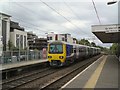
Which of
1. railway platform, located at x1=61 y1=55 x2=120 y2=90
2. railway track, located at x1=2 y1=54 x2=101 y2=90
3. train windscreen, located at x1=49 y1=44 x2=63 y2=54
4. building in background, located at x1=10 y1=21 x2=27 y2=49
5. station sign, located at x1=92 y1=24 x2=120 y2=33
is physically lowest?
railway track, located at x1=2 y1=54 x2=101 y2=90

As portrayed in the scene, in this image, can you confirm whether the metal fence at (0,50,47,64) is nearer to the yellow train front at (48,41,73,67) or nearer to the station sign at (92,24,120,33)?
the yellow train front at (48,41,73,67)

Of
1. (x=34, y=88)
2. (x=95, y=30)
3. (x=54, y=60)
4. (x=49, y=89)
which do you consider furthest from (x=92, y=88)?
(x=95, y=30)

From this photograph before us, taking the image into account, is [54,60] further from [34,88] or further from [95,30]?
→ [34,88]

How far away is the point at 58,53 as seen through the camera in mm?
23656

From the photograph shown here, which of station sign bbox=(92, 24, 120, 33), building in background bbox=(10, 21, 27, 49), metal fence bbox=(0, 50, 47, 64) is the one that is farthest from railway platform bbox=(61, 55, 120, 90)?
building in background bbox=(10, 21, 27, 49)

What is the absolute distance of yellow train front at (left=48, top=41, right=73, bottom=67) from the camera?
77.0 feet

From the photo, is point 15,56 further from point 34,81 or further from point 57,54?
point 34,81

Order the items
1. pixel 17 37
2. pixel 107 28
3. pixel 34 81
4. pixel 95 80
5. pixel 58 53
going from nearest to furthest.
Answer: pixel 95 80 → pixel 34 81 → pixel 58 53 → pixel 107 28 → pixel 17 37

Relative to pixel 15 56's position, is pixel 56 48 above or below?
above

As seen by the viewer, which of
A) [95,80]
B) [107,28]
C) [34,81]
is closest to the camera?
[95,80]

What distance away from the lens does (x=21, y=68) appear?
64.2 ft

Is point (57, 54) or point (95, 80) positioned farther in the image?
point (57, 54)

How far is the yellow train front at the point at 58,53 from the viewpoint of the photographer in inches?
924

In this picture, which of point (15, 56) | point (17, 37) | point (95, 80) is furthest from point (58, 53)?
point (17, 37)
